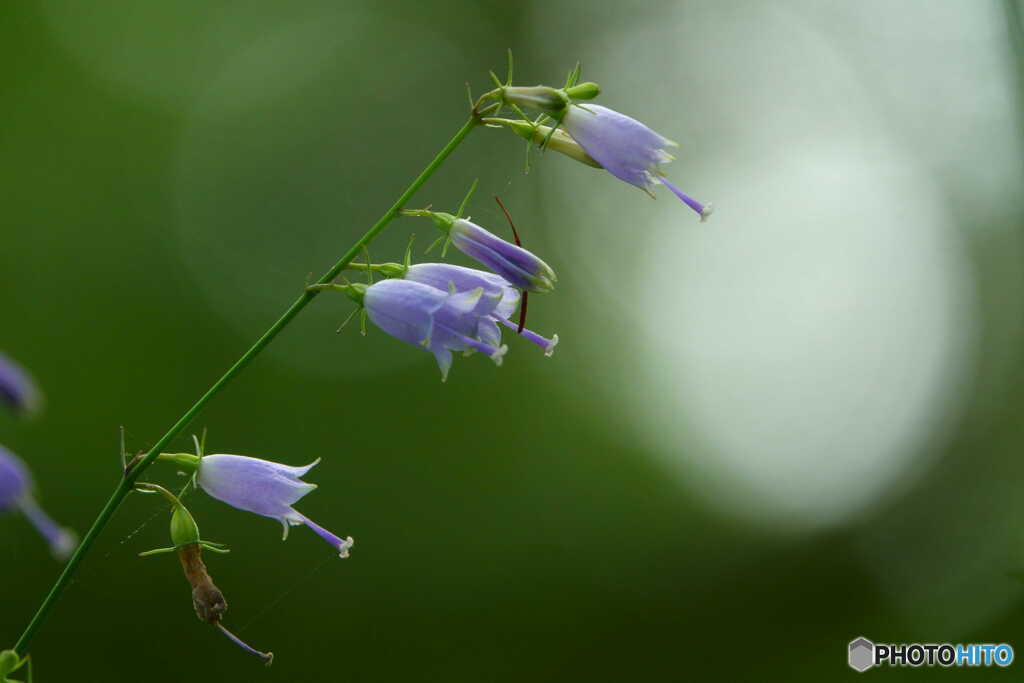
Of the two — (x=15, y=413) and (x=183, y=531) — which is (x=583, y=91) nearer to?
(x=183, y=531)

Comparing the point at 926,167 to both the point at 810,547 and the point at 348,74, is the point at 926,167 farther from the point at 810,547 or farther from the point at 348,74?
the point at 348,74

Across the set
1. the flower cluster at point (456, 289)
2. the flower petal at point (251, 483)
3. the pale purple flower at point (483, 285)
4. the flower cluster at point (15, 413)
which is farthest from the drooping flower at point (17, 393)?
the pale purple flower at point (483, 285)

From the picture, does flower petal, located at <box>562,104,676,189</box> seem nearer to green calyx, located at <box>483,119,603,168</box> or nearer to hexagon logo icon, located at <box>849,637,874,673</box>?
green calyx, located at <box>483,119,603,168</box>

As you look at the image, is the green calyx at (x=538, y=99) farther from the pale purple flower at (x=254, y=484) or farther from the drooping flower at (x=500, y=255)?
the pale purple flower at (x=254, y=484)

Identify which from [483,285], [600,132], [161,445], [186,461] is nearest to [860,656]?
[483,285]

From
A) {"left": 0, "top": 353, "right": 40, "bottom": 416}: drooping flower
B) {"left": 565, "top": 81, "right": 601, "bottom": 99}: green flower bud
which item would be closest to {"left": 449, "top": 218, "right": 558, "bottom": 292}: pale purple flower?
{"left": 565, "top": 81, "right": 601, "bottom": 99}: green flower bud
